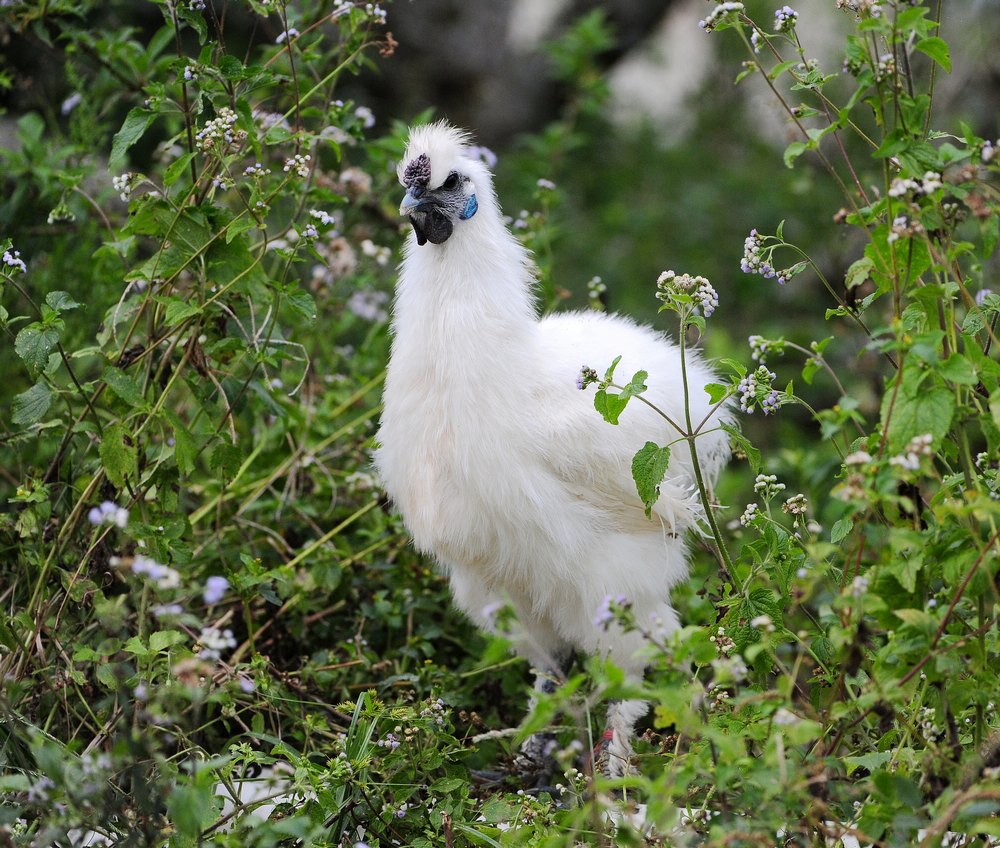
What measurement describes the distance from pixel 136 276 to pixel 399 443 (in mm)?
826

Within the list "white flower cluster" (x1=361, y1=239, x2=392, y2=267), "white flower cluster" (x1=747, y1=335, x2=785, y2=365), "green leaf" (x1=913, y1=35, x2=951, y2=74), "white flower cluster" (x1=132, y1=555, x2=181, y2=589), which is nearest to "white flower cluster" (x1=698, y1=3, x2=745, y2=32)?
"green leaf" (x1=913, y1=35, x2=951, y2=74)

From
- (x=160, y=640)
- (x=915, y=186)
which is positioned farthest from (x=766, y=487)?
(x=160, y=640)

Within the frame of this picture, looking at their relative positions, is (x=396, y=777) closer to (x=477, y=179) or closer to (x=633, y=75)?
(x=477, y=179)

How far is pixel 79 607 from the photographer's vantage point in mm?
2924

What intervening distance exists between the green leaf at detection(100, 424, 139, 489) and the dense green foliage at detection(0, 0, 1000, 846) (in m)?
0.01

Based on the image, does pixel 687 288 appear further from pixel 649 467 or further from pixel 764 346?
pixel 649 467

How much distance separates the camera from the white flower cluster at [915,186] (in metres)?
2.05

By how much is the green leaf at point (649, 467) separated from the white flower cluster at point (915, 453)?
1.96ft

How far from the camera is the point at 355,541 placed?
4.10 metres

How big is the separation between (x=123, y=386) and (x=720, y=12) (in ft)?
5.47

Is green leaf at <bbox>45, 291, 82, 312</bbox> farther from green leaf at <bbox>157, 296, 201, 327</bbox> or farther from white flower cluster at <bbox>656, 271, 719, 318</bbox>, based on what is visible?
white flower cluster at <bbox>656, 271, 719, 318</bbox>

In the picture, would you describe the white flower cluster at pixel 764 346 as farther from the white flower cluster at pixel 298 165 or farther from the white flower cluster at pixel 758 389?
the white flower cluster at pixel 298 165

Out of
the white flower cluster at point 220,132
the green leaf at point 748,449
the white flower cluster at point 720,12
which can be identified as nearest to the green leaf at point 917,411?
the green leaf at point 748,449

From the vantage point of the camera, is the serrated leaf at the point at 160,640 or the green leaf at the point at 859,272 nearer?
the green leaf at the point at 859,272
